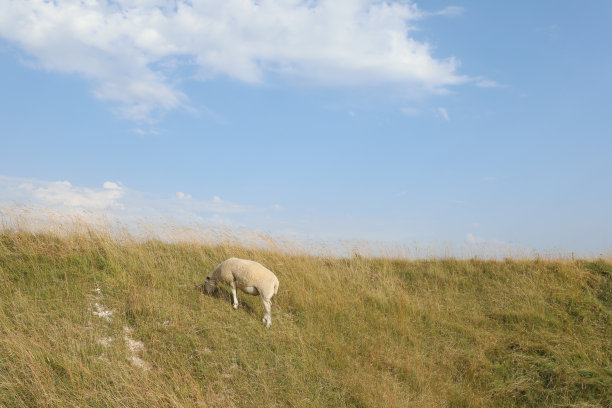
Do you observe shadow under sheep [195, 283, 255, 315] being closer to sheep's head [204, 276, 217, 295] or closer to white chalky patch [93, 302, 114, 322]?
sheep's head [204, 276, 217, 295]

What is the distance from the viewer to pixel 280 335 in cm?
797

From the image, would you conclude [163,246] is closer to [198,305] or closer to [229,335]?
[198,305]

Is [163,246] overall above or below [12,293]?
above

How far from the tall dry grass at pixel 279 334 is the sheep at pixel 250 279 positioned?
47 cm

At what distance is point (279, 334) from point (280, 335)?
39 mm

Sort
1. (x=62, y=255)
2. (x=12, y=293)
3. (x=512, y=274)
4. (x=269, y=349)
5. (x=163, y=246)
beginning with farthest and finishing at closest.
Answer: (x=512, y=274) < (x=163, y=246) < (x=62, y=255) < (x=12, y=293) < (x=269, y=349)

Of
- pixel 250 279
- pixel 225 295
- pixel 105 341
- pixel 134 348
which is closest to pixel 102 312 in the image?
pixel 105 341

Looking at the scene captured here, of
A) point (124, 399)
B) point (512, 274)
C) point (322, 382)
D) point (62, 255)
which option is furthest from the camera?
point (512, 274)

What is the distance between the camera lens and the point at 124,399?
5.82m

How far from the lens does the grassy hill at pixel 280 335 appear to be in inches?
252

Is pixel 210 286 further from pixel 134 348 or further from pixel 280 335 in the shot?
pixel 134 348

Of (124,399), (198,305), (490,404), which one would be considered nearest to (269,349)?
(198,305)

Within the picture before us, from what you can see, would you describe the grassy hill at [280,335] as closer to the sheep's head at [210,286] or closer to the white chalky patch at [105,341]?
the white chalky patch at [105,341]

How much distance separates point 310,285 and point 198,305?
9.88 ft
